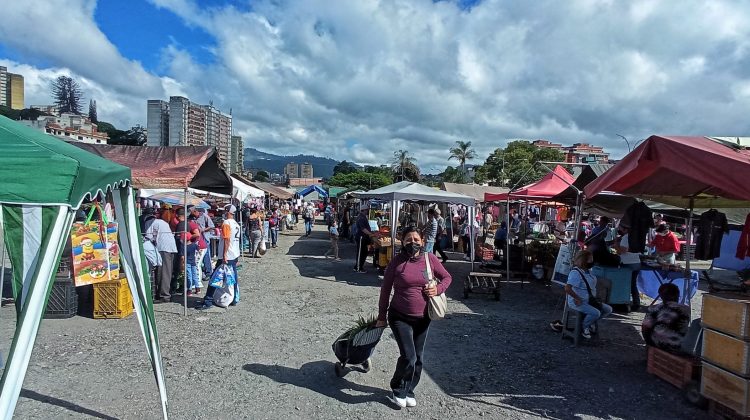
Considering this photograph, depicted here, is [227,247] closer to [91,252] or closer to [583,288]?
[91,252]

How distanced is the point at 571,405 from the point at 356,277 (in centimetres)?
768

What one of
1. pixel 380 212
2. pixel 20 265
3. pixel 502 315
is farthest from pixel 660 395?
pixel 380 212

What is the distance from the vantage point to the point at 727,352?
4215 millimetres

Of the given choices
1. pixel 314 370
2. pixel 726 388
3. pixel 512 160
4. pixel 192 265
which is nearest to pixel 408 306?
pixel 314 370

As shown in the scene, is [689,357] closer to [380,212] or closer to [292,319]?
[292,319]

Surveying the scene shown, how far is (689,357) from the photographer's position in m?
5.07

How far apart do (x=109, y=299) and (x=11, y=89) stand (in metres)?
136

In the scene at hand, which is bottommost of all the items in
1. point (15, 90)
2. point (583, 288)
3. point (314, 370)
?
point (314, 370)

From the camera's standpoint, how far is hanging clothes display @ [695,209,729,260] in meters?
6.99

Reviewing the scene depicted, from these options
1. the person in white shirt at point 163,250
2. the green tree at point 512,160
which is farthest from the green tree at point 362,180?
the person in white shirt at point 163,250

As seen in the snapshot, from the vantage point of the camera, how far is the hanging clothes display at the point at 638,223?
297 inches

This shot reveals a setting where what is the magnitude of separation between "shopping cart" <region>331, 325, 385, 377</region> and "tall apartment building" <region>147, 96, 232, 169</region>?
31.3 metres

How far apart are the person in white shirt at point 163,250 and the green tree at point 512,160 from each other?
47.1 m

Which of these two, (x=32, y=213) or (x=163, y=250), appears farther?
(x=163, y=250)
